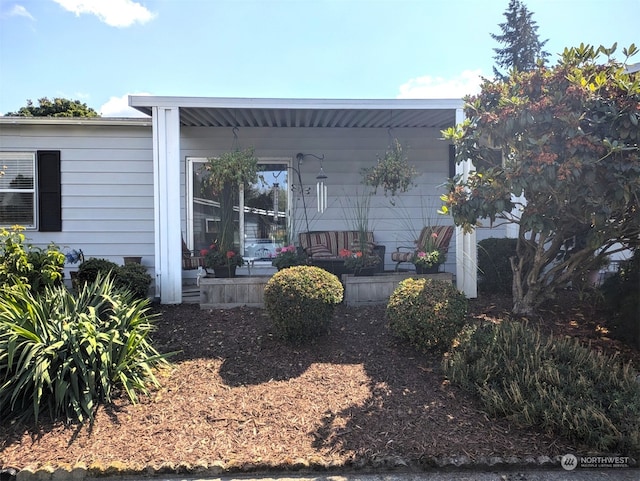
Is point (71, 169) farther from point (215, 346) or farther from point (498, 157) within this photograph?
point (498, 157)

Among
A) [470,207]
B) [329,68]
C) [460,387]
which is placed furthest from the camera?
[329,68]

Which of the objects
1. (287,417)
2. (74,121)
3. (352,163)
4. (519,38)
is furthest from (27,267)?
(519,38)

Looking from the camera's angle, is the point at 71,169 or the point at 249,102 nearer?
the point at 249,102

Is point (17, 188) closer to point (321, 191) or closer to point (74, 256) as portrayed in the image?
point (74, 256)

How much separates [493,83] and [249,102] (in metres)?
3.09

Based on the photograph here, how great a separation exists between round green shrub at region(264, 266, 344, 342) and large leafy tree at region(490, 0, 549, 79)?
94.5 ft

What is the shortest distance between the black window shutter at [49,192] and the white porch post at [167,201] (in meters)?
2.39

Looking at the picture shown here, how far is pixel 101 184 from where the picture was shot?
23.1ft

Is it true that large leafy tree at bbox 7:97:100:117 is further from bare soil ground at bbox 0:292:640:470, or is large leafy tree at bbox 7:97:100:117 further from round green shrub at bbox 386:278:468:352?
round green shrub at bbox 386:278:468:352

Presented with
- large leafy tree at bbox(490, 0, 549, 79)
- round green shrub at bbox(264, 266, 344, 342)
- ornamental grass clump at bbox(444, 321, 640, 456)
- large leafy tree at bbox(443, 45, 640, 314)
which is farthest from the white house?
large leafy tree at bbox(490, 0, 549, 79)

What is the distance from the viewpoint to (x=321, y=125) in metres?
7.38

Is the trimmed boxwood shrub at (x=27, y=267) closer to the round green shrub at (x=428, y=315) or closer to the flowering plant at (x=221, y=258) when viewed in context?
the flowering plant at (x=221, y=258)

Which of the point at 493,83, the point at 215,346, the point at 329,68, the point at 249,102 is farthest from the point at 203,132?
the point at 493,83

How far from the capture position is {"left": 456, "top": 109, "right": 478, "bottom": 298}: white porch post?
5957 mm
